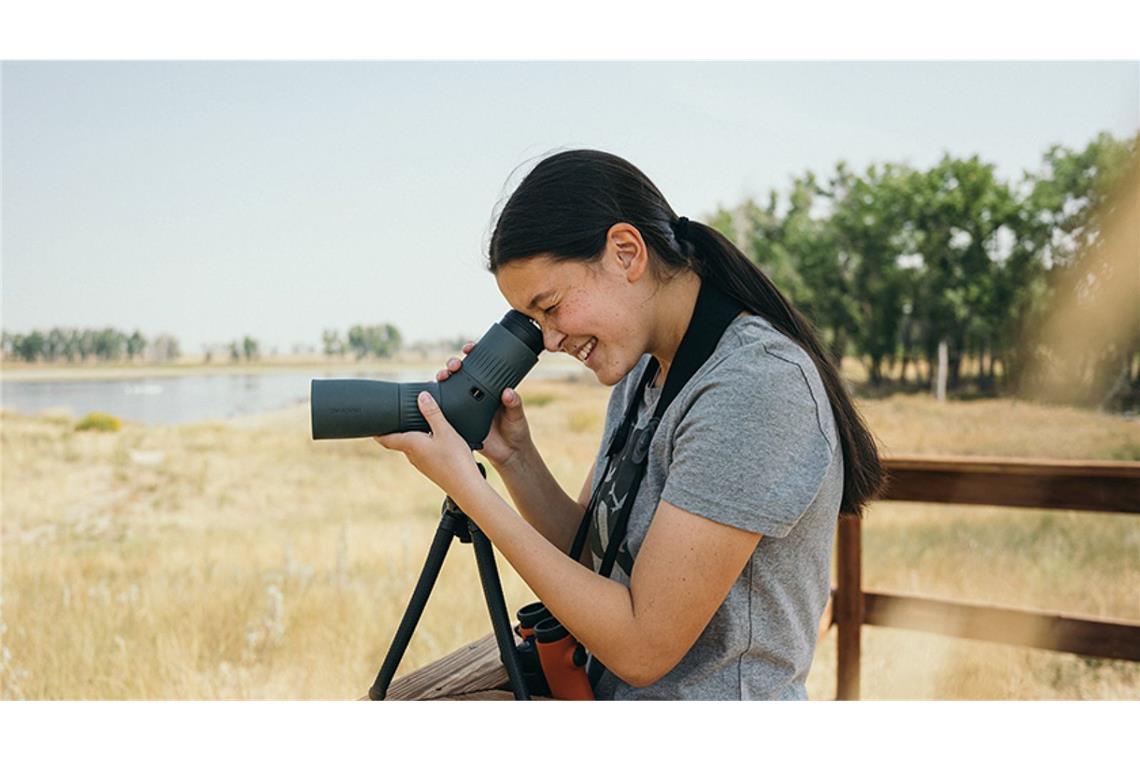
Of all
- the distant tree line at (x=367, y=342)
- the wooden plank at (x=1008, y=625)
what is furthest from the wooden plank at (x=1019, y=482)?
the distant tree line at (x=367, y=342)

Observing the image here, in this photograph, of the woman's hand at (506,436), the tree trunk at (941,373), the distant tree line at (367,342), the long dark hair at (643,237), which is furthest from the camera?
the tree trunk at (941,373)

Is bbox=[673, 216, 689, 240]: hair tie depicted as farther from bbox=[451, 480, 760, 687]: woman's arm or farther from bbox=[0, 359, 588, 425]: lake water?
bbox=[0, 359, 588, 425]: lake water

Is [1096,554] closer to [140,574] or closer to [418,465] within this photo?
[140,574]

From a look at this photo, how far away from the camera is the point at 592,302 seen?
107 centimetres

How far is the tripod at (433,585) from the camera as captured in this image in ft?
3.75

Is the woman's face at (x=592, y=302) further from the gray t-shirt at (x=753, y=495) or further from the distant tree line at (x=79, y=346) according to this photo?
the distant tree line at (x=79, y=346)

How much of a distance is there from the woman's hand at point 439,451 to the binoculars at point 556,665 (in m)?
0.22

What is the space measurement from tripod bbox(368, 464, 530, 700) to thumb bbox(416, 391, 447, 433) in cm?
8

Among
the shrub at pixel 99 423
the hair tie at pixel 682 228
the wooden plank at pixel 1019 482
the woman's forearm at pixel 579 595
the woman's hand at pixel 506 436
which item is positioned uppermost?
the hair tie at pixel 682 228

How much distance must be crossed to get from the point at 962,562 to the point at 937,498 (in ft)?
13.2

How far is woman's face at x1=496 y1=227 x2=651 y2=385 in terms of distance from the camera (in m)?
1.06

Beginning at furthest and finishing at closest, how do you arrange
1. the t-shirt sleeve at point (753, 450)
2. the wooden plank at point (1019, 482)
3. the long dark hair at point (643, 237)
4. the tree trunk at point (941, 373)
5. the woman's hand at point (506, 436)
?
the tree trunk at point (941, 373), the wooden plank at point (1019, 482), the woman's hand at point (506, 436), the long dark hair at point (643, 237), the t-shirt sleeve at point (753, 450)

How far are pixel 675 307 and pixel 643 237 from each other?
0.31 ft

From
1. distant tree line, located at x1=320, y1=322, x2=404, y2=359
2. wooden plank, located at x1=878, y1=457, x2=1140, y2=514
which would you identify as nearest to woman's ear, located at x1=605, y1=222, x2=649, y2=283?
wooden plank, located at x1=878, y1=457, x2=1140, y2=514
